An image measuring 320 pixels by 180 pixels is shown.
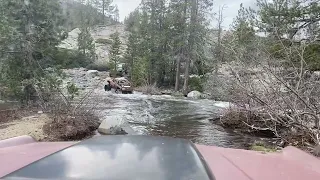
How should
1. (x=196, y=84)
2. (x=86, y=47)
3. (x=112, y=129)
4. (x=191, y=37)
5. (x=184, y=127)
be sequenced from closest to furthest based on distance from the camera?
(x=112, y=129) → (x=184, y=127) → (x=191, y=37) → (x=196, y=84) → (x=86, y=47)

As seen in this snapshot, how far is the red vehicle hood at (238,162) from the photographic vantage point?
1.58 meters

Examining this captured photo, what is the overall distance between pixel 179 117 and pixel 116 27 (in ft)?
244

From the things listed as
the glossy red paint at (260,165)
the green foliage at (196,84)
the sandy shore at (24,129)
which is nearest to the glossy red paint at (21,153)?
the glossy red paint at (260,165)

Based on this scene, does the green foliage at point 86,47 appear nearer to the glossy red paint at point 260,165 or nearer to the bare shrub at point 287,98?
the bare shrub at point 287,98

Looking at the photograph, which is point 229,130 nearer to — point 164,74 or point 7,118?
point 7,118

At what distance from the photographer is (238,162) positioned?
183 cm

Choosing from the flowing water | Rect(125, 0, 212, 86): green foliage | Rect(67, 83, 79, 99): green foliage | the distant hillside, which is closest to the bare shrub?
the flowing water

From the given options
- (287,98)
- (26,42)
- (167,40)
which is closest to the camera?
(287,98)

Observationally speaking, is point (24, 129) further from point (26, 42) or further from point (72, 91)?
point (26, 42)

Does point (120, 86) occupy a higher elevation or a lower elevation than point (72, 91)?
lower

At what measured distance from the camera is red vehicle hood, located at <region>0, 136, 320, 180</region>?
1.58m

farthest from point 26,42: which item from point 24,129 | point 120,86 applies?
point 120,86

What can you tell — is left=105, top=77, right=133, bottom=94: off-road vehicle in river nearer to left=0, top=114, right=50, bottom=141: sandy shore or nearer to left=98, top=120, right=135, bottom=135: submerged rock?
left=0, top=114, right=50, bottom=141: sandy shore

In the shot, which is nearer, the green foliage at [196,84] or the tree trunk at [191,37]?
the green foliage at [196,84]
